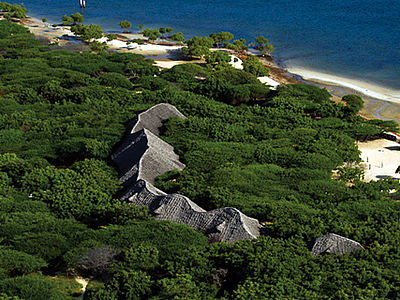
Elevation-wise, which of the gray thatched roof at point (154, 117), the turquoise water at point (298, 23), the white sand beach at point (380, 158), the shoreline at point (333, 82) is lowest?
the white sand beach at point (380, 158)

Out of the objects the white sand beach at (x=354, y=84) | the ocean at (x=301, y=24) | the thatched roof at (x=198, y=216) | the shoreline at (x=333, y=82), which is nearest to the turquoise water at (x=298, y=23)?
the ocean at (x=301, y=24)

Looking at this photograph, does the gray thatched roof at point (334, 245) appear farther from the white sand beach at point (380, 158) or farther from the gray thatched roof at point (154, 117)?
the gray thatched roof at point (154, 117)

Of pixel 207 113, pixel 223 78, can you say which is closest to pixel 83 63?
pixel 223 78

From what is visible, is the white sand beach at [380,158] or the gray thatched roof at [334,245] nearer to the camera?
the gray thatched roof at [334,245]

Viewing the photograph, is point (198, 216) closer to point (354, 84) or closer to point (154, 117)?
point (154, 117)

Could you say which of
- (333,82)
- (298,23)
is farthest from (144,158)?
(298,23)

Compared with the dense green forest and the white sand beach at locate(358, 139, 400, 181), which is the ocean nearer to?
the white sand beach at locate(358, 139, 400, 181)

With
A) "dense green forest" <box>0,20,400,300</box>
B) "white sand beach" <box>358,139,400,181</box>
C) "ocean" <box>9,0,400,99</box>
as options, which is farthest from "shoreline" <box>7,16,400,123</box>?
"white sand beach" <box>358,139,400,181</box>
